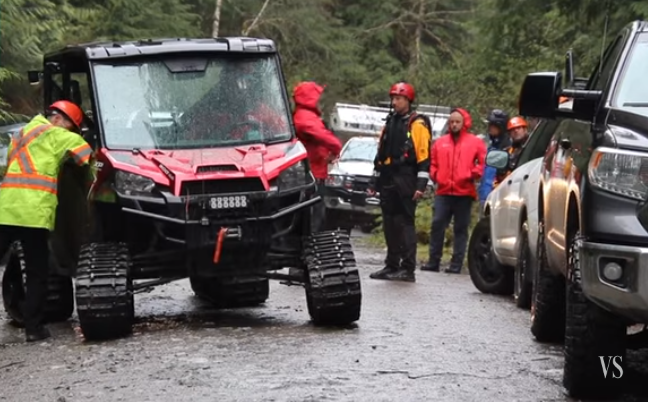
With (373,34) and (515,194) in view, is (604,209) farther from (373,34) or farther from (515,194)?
(373,34)

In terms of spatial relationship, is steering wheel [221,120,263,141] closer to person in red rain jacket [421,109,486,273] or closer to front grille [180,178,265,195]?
front grille [180,178,265,195]

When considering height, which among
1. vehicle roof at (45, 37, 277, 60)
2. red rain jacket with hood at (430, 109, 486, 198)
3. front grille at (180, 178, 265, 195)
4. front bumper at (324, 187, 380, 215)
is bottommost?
front bumper at (324, 187, 380, 215)

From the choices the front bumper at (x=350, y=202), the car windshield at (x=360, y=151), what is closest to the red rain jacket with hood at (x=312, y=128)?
the front bumper at (x=350, y=202)

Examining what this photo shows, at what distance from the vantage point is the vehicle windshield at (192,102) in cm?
1099

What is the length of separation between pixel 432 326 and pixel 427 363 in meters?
2.16

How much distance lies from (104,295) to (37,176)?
3.83ft

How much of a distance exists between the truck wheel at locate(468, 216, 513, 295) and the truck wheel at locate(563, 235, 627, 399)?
7.01 m

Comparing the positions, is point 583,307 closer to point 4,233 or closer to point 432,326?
point 432,326

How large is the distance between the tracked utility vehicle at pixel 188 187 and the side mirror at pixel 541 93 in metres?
2.69

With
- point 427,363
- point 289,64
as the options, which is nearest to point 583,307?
point 427,363

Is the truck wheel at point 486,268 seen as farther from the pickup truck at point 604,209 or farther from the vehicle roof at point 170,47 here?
the pickup truck at point 604,209

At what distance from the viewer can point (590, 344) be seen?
713 cm

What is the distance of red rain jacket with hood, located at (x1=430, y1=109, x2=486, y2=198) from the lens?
17.2 meters

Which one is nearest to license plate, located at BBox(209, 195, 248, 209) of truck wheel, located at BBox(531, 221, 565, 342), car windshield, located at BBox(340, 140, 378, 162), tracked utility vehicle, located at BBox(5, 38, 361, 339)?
tracked utility vehicle, located at BBox(5, 38, 361, 339)
